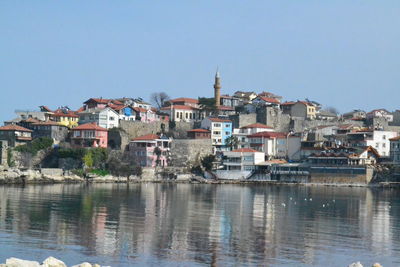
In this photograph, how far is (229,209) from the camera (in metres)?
39.9

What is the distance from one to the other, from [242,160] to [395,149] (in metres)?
14.0

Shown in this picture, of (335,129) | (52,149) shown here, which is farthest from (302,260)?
(335,129)

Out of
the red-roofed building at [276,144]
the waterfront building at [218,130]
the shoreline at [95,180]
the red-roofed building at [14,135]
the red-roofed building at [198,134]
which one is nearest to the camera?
the shoreline at [95,180]

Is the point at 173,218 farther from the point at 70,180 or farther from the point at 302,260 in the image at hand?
the point at 70,180

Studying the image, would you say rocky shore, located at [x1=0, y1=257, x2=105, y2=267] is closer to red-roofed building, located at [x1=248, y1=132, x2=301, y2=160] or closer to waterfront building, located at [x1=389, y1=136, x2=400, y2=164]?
red-roofed building, located at [x1=248, y1=132, x2=301, y2=160]

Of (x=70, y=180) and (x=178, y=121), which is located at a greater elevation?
(x=178, y=121)

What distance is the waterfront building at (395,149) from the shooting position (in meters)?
67.8

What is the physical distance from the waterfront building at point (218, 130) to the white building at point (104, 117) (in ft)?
29.5

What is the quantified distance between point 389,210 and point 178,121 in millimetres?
36699

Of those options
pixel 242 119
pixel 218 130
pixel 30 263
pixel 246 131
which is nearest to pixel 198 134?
pixel 218 130

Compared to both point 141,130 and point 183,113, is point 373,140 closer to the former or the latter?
point 183,113

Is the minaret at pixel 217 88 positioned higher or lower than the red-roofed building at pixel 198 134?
higher

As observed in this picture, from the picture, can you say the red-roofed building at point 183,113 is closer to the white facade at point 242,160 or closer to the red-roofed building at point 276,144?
the red-roofed building at point 276,144

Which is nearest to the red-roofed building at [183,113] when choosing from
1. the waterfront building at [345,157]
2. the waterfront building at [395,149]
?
the waterfront building at [345,157]
